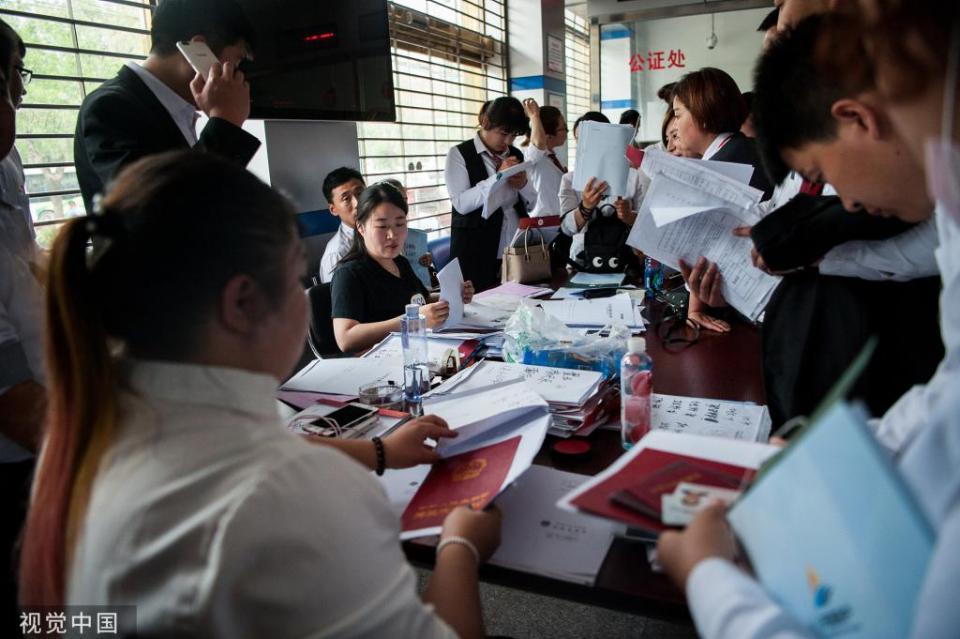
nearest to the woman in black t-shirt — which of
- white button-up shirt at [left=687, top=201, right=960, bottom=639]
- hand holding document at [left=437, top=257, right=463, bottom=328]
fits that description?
hand holding document at [left=437, top=257, right=463, bottom=328]

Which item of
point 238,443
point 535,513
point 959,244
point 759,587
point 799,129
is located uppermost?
point 799,129

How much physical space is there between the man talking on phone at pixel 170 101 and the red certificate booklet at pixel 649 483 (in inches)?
53.1

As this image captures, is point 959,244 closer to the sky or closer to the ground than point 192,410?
closer to the sky

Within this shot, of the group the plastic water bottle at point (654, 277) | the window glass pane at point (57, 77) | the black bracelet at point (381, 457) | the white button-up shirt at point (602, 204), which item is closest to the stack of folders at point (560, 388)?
the black bracelet at point (381, 457)

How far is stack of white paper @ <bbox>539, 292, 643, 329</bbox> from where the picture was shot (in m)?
1.97

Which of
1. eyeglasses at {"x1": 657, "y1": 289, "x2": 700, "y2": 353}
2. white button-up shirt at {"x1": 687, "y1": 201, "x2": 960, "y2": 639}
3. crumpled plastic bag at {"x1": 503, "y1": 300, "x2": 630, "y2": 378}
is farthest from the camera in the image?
eyeglasses at {"x1": 657, "y1": 289, "x2": 700, "y2": 353}

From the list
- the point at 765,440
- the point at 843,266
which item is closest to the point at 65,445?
the point at 765,440

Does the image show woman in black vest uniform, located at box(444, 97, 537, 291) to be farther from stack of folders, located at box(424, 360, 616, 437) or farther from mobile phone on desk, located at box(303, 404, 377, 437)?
mobile phone on desk, located at box(303, 404, 377, 437)

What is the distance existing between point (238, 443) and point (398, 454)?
456mm

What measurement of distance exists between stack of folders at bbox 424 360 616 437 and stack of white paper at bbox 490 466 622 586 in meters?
0.20

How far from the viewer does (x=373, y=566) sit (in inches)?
24.9

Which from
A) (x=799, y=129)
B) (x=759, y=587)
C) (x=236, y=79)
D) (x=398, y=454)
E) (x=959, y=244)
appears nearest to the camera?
(x=759, y=587)

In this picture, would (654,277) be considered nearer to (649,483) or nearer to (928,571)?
(649,483)

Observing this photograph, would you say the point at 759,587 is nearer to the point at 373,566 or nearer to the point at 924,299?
the point at 373,566
